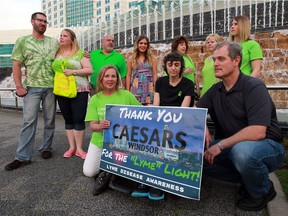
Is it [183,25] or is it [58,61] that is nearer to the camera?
[58,61]

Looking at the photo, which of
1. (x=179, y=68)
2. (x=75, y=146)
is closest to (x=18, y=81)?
(x=75, y=146)

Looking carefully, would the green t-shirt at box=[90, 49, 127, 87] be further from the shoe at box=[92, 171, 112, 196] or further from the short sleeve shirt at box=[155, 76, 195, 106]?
the shoe at box=[92, 171, 112, 196]

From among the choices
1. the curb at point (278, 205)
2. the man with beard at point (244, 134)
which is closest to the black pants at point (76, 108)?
the man with beard at point (244, 134)

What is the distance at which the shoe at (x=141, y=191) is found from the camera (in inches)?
116

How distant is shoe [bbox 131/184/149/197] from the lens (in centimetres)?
294

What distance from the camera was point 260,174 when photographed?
8.61 ft

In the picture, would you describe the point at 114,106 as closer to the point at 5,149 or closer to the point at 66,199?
the point at 66,199

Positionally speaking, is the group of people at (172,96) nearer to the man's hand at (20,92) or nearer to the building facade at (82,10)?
the man's hand at (20,92)

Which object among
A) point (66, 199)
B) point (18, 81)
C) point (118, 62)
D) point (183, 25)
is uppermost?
point (183, 25)

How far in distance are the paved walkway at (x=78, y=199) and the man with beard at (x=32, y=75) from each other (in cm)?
38

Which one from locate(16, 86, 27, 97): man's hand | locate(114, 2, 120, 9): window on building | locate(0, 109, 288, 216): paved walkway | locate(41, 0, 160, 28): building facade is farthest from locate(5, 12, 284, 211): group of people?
locate(114, 2, 120, 9): window on building

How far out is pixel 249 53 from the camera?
3.74 meters

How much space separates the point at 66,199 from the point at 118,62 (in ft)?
7.41

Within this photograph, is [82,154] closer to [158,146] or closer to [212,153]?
[158,146]
